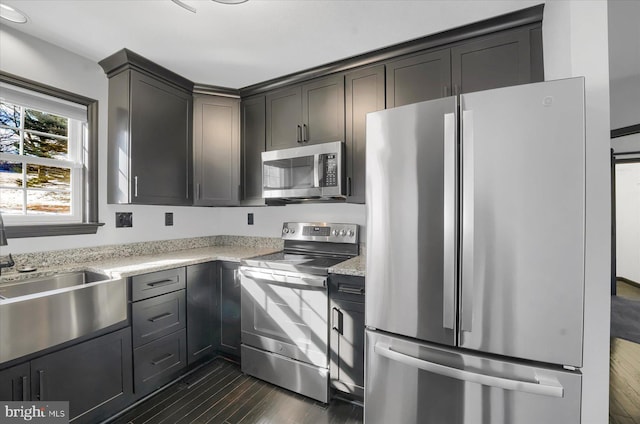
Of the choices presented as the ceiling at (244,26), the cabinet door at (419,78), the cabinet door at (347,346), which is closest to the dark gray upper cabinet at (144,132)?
the ceiling at (244,26)

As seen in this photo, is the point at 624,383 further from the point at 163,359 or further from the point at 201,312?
the point at 163,359

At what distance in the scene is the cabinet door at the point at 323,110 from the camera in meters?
2.29

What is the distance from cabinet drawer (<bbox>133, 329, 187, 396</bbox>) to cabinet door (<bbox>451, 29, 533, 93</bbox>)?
8.77 ft

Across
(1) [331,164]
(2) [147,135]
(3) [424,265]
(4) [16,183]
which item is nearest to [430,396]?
(3) [424,265]

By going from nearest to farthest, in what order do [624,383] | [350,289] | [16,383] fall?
[16,383], [350,289], [624,383]

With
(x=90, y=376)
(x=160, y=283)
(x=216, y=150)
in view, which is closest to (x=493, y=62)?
(x=216, y=150)

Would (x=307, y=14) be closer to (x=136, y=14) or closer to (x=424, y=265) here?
(x=136, y=14)

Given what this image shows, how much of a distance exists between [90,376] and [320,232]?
5.85 ft

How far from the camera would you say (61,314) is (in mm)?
1503

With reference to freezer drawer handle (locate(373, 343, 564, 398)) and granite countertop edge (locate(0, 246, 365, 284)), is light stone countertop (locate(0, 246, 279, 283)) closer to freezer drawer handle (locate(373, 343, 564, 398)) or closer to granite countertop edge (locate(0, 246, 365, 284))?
granite countertop edge (locate(0, 246, 365, 284))

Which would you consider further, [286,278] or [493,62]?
[286,278]

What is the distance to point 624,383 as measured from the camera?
219cm

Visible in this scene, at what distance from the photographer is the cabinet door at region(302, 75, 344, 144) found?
90.2 inches

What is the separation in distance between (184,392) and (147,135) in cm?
196
